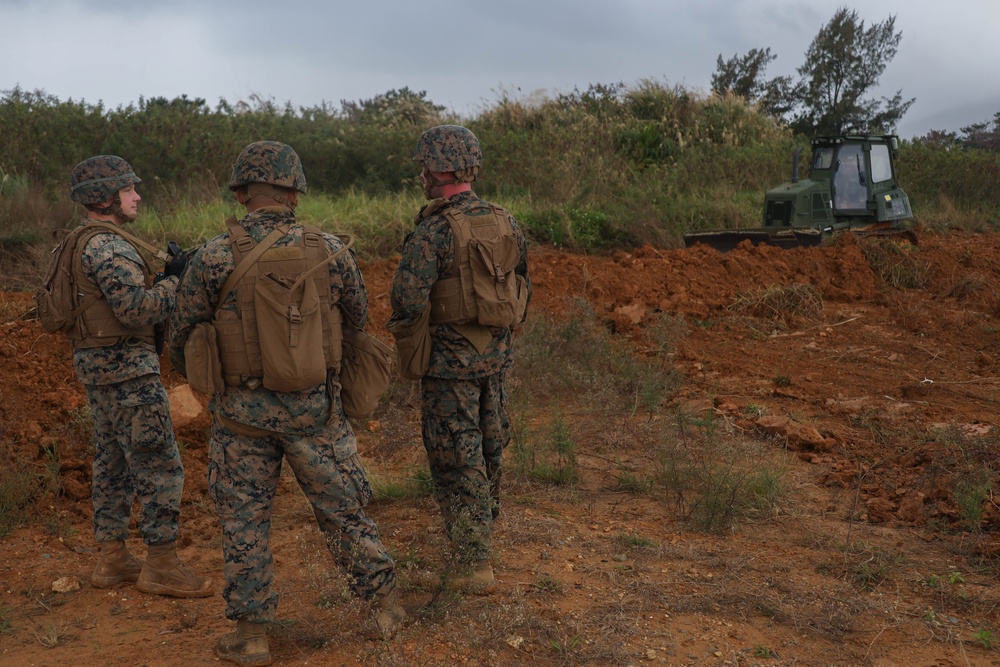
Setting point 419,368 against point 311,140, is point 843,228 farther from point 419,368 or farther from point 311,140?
point 419,368

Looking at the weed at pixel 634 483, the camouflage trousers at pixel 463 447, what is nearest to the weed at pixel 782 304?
the weed at pixel 634 483

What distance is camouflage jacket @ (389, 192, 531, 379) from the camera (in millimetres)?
3912

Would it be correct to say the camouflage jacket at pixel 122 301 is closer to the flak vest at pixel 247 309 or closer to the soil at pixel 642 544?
the flak vest at pixel 247 309

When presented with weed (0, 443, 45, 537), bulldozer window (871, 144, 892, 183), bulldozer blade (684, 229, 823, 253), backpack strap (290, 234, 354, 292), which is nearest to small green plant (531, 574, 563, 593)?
backpack strap (290, 234, 354, 292)

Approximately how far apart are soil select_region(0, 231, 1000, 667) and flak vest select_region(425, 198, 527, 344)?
1139 mm

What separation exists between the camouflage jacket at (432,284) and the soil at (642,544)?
3.11ft

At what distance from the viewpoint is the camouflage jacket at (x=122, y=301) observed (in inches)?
155

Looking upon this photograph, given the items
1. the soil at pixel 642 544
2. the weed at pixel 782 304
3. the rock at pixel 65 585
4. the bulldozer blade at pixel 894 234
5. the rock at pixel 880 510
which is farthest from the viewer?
the bulldozer blade at pixel 894 234

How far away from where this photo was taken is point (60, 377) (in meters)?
6.85

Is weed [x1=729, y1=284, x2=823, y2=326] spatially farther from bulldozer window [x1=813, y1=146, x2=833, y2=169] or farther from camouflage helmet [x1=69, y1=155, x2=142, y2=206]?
camouflage helmet [x1=69, y1=155, x2=142, y2=206]

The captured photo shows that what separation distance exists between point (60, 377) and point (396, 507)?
3232 mm

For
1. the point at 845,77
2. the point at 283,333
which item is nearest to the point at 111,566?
the point at 283,333

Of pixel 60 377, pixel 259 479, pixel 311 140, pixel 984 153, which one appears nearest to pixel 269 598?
pixel 259 479

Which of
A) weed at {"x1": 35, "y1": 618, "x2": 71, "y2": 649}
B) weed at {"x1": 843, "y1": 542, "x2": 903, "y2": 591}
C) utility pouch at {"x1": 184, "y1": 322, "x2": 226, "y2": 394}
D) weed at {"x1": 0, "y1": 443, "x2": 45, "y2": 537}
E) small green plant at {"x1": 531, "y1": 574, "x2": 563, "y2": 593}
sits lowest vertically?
weed at {"x1": 843, "y1": 542, "x2": 903, "y2": 591}
